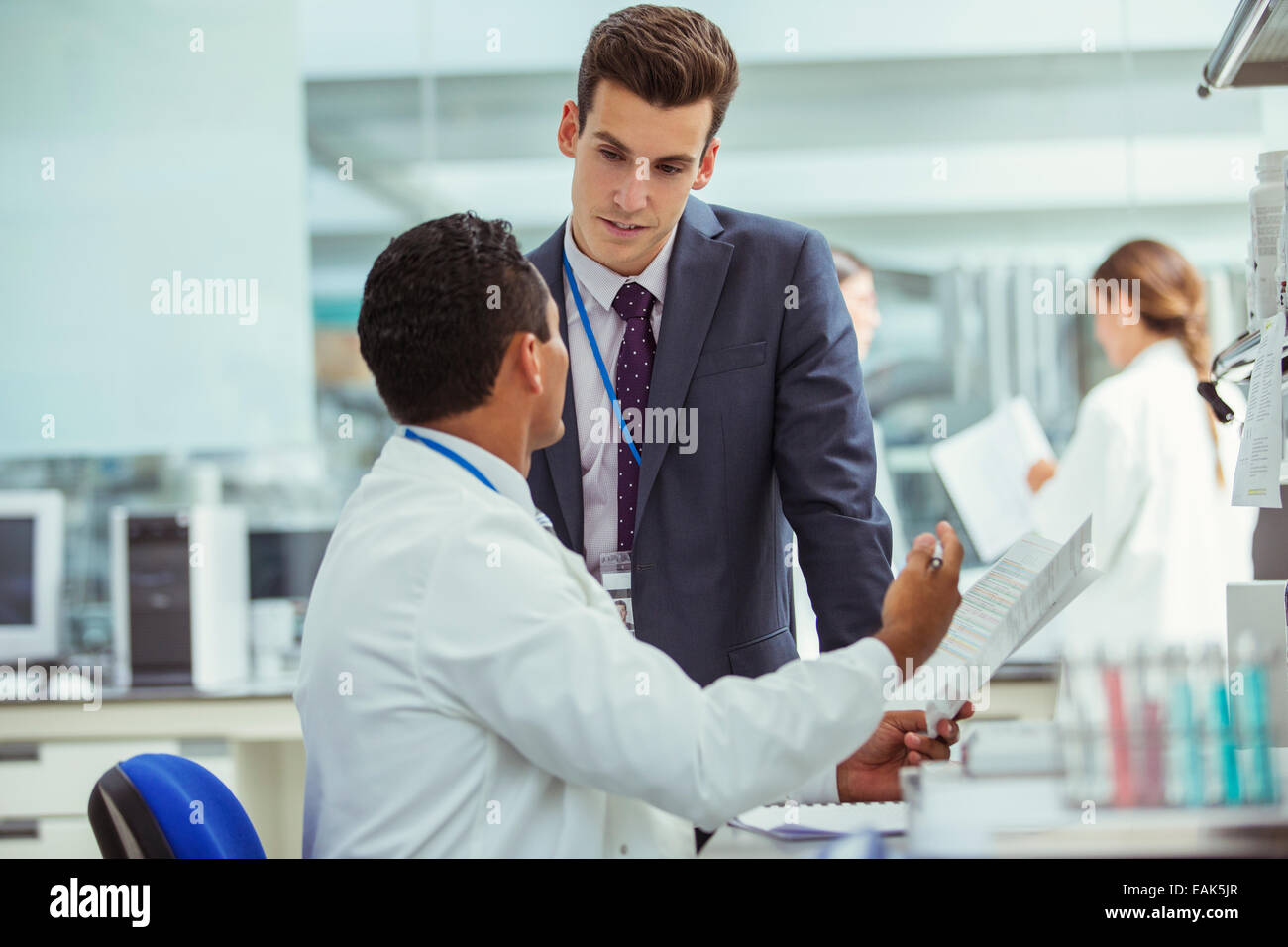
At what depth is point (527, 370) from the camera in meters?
1.13

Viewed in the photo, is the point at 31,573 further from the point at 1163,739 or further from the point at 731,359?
the point at 1163,739

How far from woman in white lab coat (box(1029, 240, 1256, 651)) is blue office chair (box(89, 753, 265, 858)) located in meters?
2.29

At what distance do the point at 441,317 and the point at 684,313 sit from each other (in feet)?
1.71

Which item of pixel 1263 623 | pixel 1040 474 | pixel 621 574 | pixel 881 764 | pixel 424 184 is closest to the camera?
pixel 881 764

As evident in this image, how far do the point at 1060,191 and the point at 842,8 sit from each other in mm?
898

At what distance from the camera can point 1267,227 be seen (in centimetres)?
135

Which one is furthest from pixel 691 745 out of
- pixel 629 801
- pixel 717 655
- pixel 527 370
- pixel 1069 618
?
pixel 1069 618

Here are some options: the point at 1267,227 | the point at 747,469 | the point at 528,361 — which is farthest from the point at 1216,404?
the point at 528,361

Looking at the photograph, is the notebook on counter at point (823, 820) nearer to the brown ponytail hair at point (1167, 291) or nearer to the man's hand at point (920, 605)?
the man's hand at point (920, 605)

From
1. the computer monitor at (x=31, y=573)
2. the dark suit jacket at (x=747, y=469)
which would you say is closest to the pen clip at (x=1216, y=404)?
the dark suit jacket at (x=747, y=469)

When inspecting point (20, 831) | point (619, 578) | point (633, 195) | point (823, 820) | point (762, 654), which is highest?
point (633, 195)

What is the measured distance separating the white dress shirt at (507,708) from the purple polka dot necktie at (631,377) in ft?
1.58

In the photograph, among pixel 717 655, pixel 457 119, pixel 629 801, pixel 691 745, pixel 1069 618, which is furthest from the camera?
pixel 457 119

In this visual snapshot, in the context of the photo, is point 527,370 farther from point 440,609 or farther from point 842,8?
point 842,8
